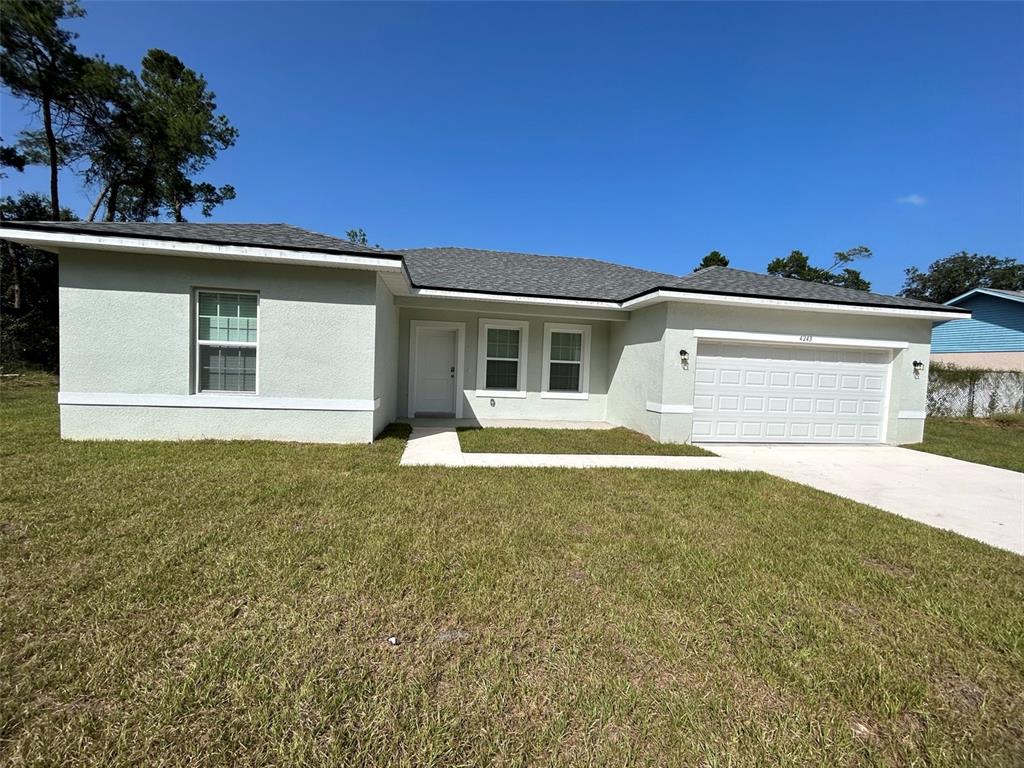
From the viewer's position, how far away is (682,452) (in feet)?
27.6

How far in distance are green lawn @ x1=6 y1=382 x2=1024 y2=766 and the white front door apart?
6649mm

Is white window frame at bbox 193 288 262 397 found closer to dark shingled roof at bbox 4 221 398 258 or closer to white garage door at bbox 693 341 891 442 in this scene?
dark shingled roof at bbox 4 221 398 258

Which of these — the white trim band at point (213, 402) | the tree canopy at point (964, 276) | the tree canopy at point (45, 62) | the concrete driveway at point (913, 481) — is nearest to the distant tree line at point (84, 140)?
the tree canopy at point (45, 62)

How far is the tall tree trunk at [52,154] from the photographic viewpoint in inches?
842

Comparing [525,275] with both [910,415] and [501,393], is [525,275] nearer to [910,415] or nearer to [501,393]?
[501,393]

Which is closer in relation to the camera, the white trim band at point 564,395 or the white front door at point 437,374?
the white front door at point 437,374

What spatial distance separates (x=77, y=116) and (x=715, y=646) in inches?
1332

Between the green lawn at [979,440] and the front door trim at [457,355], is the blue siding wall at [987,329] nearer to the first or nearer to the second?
A: the green lawn at [979,440]

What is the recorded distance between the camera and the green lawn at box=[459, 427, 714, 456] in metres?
8.12

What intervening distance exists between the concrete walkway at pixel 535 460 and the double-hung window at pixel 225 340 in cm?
317

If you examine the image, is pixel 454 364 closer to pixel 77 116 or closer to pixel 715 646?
pixel 715 646

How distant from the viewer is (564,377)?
39.0 ft

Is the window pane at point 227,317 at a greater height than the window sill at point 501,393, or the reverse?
the window pane at point 227,317

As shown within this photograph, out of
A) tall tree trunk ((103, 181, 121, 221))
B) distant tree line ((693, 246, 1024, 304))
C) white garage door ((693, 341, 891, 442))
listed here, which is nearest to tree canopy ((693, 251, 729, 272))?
distant tree line ((693, 246, 1024, 304))
